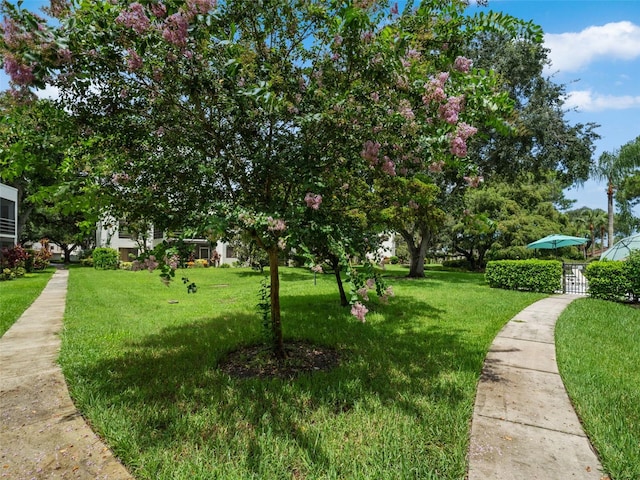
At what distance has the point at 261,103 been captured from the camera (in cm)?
332

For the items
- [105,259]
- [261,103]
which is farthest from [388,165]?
[105,259]

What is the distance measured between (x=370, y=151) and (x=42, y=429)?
14.2 ft

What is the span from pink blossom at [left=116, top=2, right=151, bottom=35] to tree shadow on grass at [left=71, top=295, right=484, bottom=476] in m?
3.72

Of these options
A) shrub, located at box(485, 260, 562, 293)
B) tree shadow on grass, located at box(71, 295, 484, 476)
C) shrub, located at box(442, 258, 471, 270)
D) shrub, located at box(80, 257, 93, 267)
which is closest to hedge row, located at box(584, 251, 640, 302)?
shrub, located at box(485, 260, 562, 293)

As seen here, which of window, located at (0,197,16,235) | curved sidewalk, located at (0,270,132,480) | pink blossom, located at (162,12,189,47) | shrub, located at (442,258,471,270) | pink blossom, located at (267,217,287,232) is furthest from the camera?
shrub, located at (442,258,471,270)

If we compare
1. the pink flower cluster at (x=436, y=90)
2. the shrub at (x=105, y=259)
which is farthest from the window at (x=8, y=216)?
the pink flower cluster at (x=436, y=90)

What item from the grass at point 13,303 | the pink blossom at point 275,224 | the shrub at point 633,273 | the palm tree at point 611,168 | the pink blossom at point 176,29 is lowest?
the grass at point 13,303

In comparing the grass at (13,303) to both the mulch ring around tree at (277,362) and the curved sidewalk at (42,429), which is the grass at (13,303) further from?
the mulch ring around tree at (277,362)

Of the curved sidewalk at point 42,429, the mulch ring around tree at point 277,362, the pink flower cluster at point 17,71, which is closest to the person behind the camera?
the curved sidewalk at point 42,429

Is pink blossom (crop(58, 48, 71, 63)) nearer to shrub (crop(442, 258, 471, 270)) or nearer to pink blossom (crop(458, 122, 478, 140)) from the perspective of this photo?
pink blossom (crop(458, 122, 478, 140))

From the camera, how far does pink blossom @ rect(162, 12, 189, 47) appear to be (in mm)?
3143

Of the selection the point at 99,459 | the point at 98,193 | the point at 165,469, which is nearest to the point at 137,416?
the point at 99,459

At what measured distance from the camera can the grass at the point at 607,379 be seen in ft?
9.94

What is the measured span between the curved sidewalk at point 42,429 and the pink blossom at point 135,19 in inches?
148
